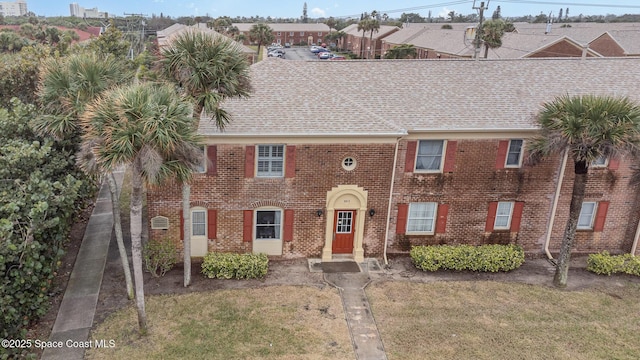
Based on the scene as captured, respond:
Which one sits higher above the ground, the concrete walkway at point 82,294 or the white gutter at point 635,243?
the white gutter at point 635,243

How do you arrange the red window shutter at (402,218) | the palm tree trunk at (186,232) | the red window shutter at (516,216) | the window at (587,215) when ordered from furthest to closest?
1. the window at (587,215)
2. the red window shutter at (516,216)
3. the red window shutter at (402,218)
4. the palm tree trunk at (186,232)

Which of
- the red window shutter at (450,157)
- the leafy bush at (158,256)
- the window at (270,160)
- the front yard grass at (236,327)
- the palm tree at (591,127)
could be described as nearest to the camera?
the front yard grass at (236,327)

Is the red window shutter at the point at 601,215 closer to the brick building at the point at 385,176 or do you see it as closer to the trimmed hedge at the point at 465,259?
the brick building at the point at 385,176

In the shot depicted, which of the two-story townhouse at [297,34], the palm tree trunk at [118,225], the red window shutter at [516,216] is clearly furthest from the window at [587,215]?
the two-story townhouse at [297,34]

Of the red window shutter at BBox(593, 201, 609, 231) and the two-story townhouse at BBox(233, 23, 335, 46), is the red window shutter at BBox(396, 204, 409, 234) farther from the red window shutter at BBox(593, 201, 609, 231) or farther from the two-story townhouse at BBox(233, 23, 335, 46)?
the two-story townhouse at BBox(233, 23, 335, 46)

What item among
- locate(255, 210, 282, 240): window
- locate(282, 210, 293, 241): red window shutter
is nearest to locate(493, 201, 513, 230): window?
locate(282, 210, 293, 241): red window shutter

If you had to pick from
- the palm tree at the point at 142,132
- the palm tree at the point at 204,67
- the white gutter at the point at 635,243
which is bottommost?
the white gutter at the point at 635,243
